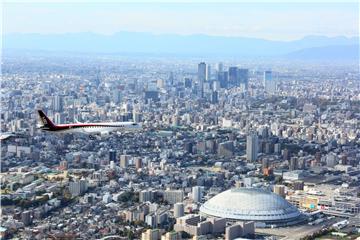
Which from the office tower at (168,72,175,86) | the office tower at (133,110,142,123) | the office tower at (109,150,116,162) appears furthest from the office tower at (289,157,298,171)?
the office tower at (168,72,175,86)

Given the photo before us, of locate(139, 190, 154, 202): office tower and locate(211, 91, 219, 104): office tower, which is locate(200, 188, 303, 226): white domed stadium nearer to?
locate(139, 190, 154, 202): office tower

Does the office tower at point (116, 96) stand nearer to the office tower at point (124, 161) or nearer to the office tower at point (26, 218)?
the office tower at point (124, 161)

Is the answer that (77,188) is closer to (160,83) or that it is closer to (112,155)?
(112,155)

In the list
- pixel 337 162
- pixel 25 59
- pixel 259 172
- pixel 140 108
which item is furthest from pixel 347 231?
pixel 25 59

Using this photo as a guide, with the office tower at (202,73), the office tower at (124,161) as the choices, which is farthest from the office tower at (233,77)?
the office tower at (124,161)

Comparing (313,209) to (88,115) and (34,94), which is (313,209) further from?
(34,94)

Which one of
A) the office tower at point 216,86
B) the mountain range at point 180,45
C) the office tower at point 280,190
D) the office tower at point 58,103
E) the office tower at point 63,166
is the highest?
the mountain range at point 180,45
